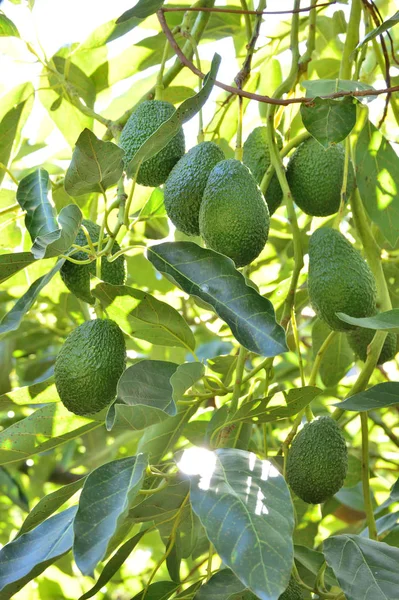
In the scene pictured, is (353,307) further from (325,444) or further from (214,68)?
(214,68)

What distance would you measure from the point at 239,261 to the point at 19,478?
63.5 inches

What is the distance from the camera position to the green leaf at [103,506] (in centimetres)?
80

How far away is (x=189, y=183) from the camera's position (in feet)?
3.84

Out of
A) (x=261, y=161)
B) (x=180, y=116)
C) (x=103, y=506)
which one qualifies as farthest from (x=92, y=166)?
(x=103, y=506)

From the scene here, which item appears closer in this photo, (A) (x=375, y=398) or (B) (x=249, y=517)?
(B) (x=249, y=517)

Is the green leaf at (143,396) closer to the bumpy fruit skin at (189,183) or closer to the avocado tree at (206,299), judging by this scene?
the avocado tree at (206,299)

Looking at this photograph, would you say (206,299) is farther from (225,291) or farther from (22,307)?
(22,307)

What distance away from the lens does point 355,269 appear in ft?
3.82

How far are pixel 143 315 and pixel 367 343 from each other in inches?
15.5

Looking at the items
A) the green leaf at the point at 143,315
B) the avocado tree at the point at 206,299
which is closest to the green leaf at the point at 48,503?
the avocado tree at the point at 206,299

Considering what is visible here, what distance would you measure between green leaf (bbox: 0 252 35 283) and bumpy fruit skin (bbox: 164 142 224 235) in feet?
0.79

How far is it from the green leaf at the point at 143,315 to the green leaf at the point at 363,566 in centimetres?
37

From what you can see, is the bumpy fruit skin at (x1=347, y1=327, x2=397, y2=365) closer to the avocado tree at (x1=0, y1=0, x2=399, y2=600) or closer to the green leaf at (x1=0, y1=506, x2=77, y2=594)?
the avocado tree at (x1=0, y1=0, x2=399, y2=600)

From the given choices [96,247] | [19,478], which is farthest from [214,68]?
[19,478]
